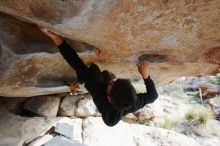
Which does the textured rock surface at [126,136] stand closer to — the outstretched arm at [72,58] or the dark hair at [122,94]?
the outstretched arm at [72,58]

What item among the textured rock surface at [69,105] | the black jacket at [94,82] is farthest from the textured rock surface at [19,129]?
the black jacket at [94,82]

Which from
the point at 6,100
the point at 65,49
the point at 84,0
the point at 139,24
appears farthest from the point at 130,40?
the point at 6,100

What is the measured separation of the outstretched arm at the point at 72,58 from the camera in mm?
3119

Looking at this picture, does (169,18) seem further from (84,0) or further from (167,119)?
(167,119)

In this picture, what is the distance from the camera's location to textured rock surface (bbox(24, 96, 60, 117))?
631 cm

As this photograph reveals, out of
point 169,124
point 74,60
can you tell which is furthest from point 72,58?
point 169,124

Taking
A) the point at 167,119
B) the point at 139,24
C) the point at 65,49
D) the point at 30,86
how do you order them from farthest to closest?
the point at 167,119
the point at 30,86
the point at 65,49
the point at 139,24

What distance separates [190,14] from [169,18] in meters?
0.19

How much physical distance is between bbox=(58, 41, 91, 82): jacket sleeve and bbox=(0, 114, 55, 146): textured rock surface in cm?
307

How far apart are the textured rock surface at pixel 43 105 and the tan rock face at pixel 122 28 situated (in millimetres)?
2002

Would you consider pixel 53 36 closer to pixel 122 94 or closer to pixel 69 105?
pixel 122 94

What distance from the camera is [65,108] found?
707cm

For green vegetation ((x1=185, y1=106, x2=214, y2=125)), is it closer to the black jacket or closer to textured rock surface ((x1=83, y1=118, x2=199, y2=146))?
textured rock surface ((x1=83, y1=118, x2=199, y2=146))

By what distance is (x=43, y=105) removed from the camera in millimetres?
6453
